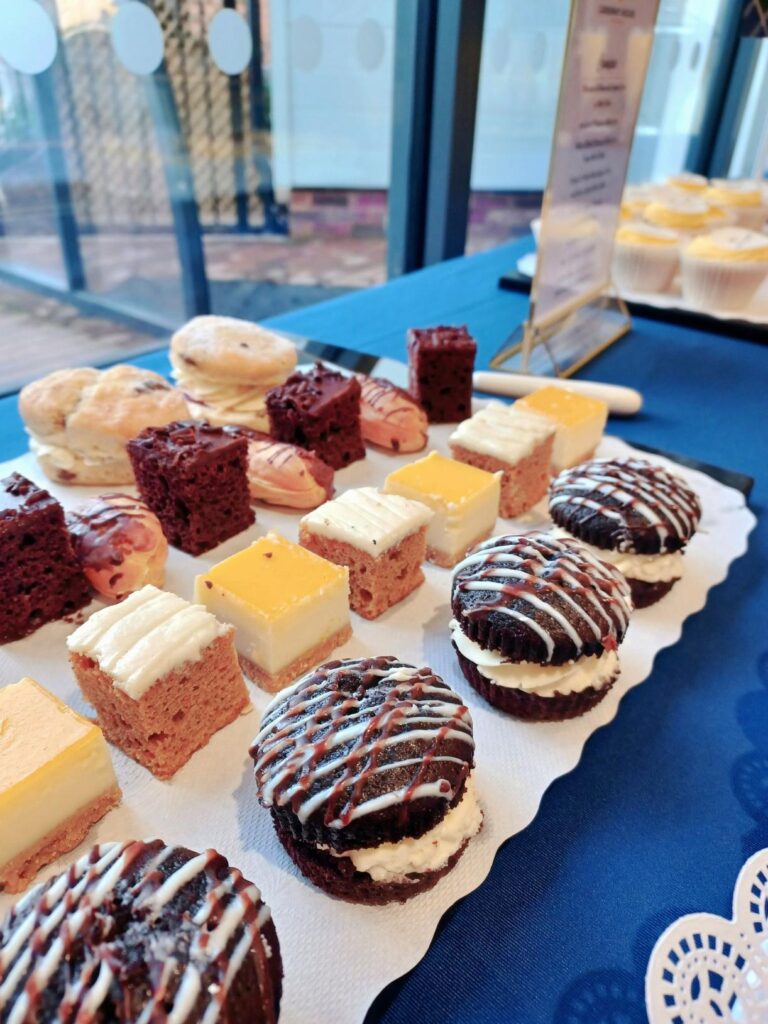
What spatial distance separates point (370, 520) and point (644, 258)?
3504 mm

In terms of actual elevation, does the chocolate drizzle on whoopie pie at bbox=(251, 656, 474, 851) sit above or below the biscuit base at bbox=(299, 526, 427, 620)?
above

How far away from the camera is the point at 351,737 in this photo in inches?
58.4

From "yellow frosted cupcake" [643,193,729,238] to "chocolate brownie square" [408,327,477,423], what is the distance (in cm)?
289

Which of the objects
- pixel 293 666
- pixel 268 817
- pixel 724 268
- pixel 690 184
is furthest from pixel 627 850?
pixel 690 184

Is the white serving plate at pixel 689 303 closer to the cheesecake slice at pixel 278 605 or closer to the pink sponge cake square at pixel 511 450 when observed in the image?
the pink sponge cake square at pixel 511 450

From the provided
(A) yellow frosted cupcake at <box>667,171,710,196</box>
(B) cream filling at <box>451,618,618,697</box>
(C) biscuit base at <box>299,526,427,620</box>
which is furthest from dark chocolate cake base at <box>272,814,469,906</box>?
(A) yellow frosted cupcake at <box>667,171,710,196</box>

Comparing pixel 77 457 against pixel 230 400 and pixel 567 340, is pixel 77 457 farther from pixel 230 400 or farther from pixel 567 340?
pixel 567 340

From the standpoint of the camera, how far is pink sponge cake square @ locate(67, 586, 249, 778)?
5.42 feet

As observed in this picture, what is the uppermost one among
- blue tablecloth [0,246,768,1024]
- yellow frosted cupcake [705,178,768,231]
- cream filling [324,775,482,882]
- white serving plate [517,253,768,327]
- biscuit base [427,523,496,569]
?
yellow frosted cupcake [705,178,768,231]

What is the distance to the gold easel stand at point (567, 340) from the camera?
12.3 ft

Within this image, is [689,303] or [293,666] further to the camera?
[689,303]

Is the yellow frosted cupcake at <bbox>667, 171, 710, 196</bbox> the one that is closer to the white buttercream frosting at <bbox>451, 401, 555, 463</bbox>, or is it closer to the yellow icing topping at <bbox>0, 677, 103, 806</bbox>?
the white buttercream frosting at <bbox>451, 401, 555, 463</bbox>

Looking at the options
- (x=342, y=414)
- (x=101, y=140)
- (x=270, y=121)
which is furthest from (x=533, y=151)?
(x=342, y=414)

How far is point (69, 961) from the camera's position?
1.12 metres
